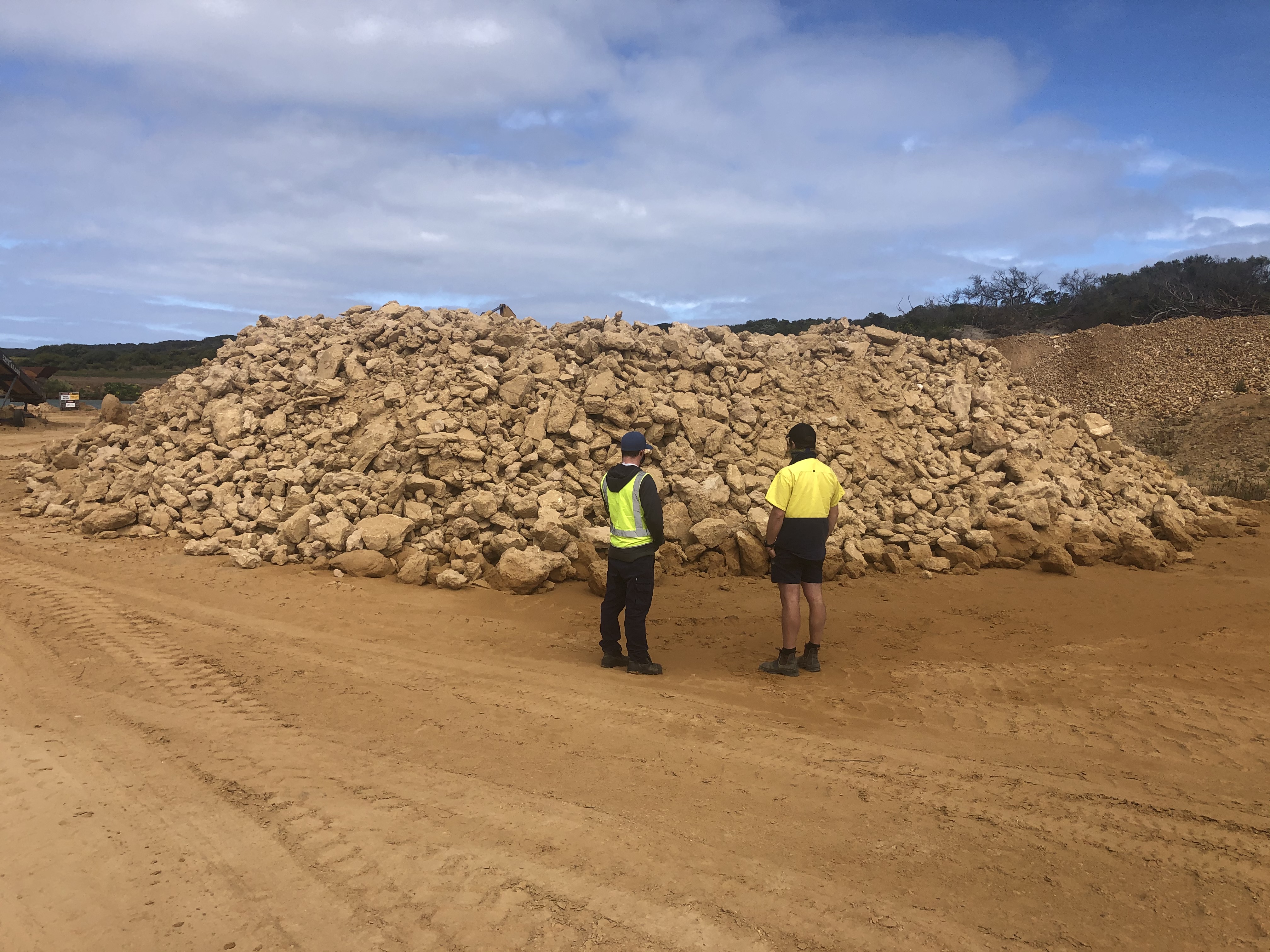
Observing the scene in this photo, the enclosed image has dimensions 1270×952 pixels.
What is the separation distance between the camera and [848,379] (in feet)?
33.7

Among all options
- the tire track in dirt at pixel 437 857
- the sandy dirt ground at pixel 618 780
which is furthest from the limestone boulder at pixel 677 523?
the tire track in dirt at pixel 437 857

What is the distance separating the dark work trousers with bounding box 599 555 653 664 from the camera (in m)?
5.22

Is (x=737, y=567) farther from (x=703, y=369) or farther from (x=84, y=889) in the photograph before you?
(x=84, y=889)

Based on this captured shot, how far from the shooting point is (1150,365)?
1864 cm

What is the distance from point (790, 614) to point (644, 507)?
128cm

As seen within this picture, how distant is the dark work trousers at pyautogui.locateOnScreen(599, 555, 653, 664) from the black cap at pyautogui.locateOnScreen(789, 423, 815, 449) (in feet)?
4.34

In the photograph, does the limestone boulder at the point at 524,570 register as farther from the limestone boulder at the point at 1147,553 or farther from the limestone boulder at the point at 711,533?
the limestone boulder at the point at 1147,553

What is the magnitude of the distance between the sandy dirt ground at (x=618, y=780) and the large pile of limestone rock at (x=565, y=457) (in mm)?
1216

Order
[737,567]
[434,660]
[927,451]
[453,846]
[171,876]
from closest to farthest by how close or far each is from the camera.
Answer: [171,876], [453,846], [434,660], [737,567], [927,451]

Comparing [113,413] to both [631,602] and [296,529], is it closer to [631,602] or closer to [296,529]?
[296,529]

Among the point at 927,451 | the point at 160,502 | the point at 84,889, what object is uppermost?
the point at 927,451

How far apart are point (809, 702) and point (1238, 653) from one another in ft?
11.7

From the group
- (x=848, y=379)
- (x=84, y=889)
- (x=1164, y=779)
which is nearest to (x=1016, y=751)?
(x=1164, y=779)

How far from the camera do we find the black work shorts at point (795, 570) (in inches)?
202
